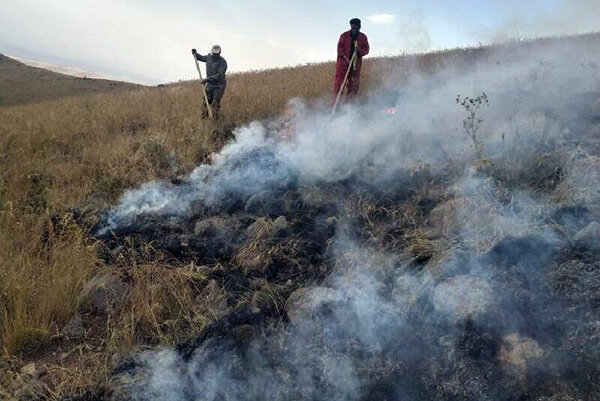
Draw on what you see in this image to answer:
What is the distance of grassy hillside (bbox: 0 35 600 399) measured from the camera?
10.3 feet

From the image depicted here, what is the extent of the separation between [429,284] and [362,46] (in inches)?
191

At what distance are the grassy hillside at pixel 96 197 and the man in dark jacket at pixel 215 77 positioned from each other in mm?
294

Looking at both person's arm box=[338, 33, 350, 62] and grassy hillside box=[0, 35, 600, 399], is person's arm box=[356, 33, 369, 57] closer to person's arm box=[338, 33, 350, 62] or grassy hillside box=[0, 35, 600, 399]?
person's arm box=[338, 33, 350, 62]

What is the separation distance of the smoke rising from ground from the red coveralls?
1.91 metres

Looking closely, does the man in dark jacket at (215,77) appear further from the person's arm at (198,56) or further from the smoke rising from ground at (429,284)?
the smoke rising from ground at (429,284)

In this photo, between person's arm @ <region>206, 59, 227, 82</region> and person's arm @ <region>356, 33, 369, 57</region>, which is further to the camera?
person's arm @ <region>206, 59, 227, 82</region>

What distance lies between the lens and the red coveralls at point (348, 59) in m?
6.98

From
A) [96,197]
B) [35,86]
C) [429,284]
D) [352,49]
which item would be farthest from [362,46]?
[35,86]

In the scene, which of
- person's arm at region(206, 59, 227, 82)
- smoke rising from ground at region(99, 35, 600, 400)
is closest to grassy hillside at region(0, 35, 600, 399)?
smoke rising from ground at region(99, 35, 600, 400)

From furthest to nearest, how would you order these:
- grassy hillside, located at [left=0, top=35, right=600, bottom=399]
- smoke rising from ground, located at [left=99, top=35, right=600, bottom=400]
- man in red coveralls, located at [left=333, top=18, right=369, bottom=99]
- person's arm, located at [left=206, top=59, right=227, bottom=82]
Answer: person's arm, located at [left=206, top=59, right=227, bottom=82], man in red coveralls, located at [left=333, top=18, right=369, bottom=99], grassy hillside, located at [left=0, top=35, right=600, bottom=399], smoke rising from ground, located at [left=99, top=35, right=600, bottom=400]

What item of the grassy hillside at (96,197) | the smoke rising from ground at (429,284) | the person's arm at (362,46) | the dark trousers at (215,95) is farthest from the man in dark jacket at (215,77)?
the smoke rising from ground at (429,284)

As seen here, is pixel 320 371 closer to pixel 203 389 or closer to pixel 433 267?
pixel 203 389

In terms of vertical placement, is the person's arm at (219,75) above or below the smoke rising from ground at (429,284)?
above

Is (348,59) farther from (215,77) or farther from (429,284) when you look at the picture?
(429,284)
